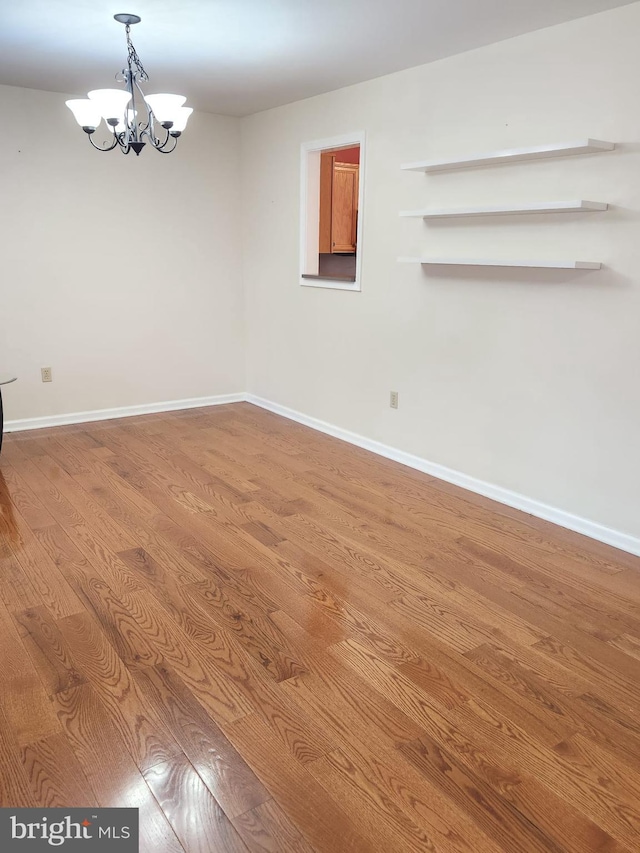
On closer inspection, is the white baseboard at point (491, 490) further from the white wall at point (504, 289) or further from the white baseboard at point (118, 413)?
the white baseboard at point (118, 413)

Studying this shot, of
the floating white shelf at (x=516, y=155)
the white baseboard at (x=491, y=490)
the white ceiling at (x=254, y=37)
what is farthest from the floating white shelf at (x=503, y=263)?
the white baseboard at (x=491, y=490)

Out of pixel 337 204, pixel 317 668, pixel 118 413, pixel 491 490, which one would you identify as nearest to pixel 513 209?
pixel 491 490

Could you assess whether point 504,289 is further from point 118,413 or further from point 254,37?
point 118,413

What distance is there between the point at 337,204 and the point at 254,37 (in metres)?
2.25

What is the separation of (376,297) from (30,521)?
2.49 metres

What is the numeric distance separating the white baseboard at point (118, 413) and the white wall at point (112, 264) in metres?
0.05

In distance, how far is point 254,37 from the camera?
Answer: 127 inches

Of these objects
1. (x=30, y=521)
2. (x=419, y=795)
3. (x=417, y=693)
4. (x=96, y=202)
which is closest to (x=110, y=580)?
(x=30, y=521)

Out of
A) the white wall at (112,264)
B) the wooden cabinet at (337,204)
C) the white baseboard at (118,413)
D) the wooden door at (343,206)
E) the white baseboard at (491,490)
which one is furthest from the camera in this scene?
the wooden door at (343,206)

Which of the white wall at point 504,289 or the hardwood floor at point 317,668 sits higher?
the white wall at point 504,289

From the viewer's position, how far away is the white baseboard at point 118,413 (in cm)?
492

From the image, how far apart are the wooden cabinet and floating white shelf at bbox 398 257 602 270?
1.51 metres

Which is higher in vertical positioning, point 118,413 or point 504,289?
point 504,289

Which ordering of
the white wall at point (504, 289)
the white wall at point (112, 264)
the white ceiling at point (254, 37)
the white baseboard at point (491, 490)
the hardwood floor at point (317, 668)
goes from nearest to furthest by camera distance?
1. the hardwood floor at point (317, 668)
2. the white ceiling at point (254, 37)
3. the white wall at point (504, 289)
4. the white baseboard at point (491, 490)
5. the white wall at point (112, 264)
